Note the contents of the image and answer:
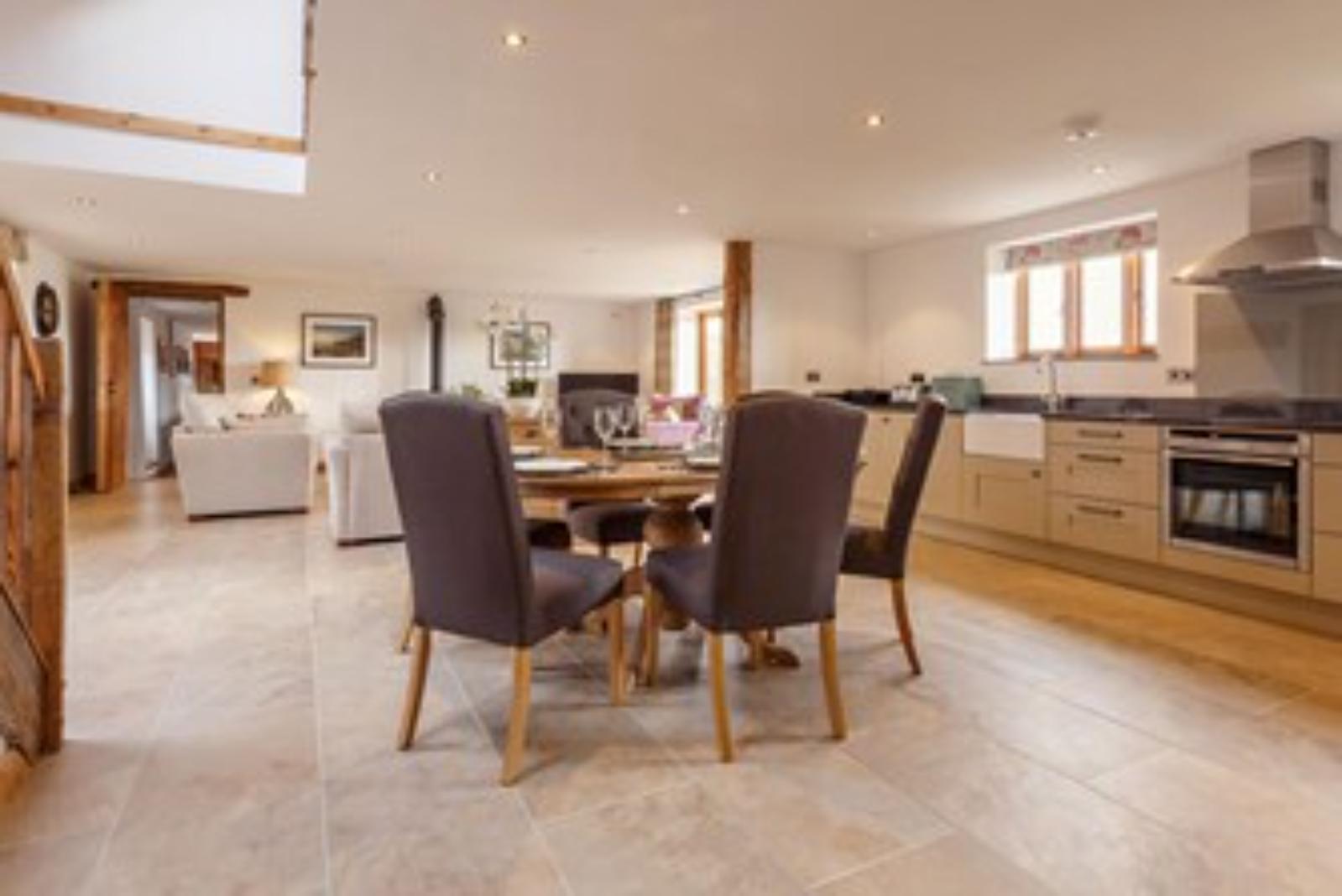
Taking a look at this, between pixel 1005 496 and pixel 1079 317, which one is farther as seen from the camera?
pixel 1079 317

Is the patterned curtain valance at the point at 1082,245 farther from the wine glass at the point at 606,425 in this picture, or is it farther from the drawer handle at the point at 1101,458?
the wine glass at the point at 606,425

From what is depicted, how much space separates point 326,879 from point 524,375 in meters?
8.32

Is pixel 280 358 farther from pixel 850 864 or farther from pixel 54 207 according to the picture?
pixel 850 864

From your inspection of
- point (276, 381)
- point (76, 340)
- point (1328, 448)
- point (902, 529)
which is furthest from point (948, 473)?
point (76, 340)

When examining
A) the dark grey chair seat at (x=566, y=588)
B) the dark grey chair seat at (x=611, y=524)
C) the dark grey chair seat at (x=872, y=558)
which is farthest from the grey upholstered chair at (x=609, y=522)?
the dark grey chair seat at (x=872, y=558)

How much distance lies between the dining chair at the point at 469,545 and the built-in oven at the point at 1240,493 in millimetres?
3022

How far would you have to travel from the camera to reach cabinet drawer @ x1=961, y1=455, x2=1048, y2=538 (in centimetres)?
430

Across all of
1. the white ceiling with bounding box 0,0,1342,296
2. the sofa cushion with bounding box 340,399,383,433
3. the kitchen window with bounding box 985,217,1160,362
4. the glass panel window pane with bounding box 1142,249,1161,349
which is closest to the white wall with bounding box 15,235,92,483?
the white ceiling with bounding box 0,0,1342,296

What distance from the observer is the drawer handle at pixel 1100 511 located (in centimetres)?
387

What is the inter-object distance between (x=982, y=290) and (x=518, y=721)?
188 inches

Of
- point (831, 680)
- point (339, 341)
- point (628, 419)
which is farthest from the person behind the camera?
point (339, 341)

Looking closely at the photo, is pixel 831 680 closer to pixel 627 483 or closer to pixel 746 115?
pixel 627 483

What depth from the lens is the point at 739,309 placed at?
19.8ft

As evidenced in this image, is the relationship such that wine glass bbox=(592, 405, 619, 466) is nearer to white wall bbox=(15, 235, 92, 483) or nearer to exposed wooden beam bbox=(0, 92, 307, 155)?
exposed wooden beam bbox=(0, 92, 307, 155)
